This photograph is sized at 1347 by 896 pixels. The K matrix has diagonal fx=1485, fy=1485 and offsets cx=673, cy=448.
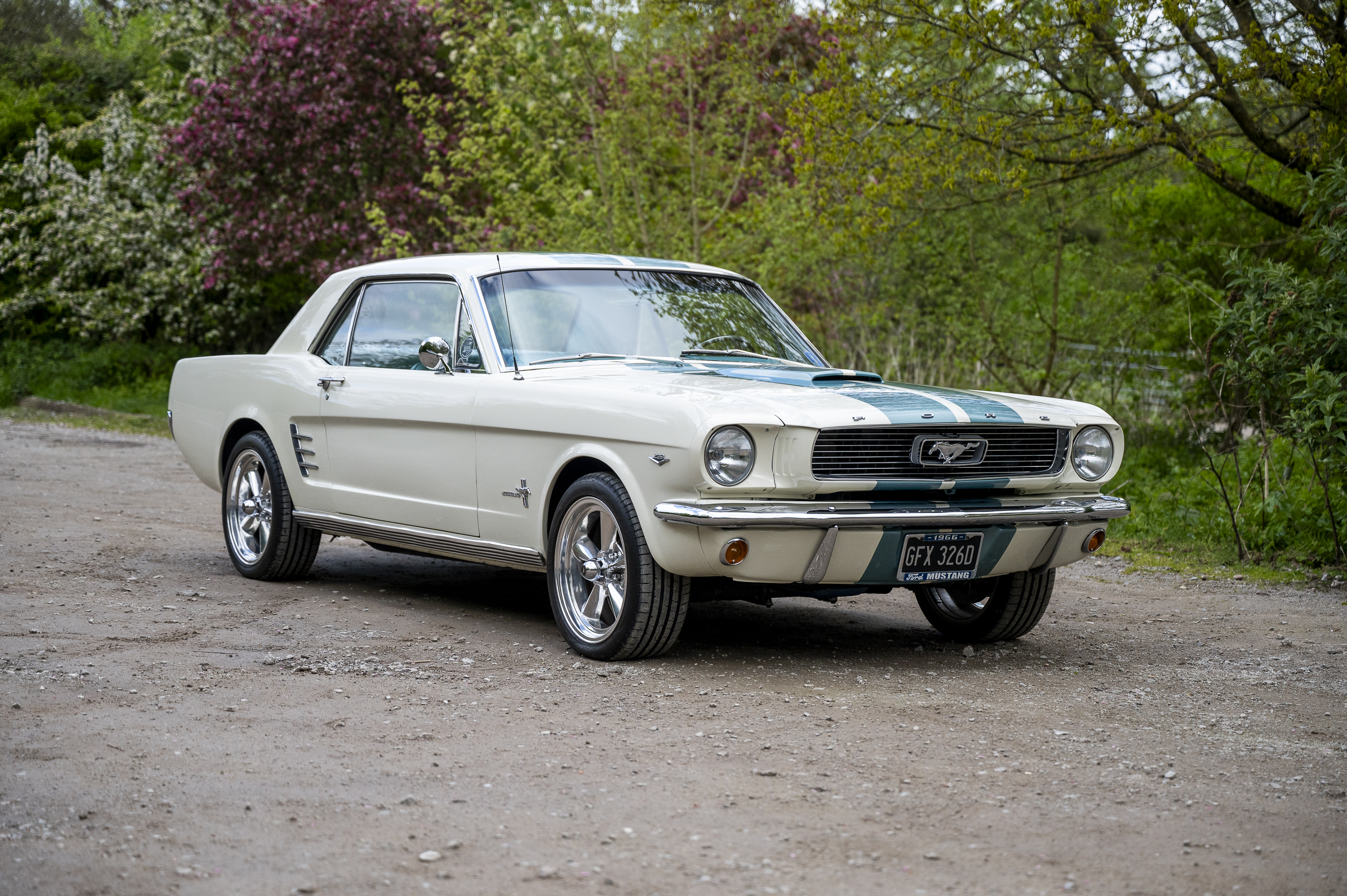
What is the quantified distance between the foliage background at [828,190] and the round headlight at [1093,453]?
7.25 feet

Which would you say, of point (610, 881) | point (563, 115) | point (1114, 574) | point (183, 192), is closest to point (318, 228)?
point (183, 192)

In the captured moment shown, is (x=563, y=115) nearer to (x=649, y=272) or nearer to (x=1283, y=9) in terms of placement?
(x=1283, y=9)

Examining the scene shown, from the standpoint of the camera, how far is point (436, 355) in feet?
21.0

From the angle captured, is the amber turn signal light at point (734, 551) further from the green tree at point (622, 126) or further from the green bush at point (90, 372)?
the green bush at point (90, 372)

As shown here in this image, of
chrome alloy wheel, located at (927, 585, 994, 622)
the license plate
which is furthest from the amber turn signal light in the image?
chrome alloy wheel, located at (927, 585, 994, 622)

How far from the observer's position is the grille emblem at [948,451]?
5.48 meters

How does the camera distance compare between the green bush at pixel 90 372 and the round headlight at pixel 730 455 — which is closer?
the round headlight at pixel 730 455

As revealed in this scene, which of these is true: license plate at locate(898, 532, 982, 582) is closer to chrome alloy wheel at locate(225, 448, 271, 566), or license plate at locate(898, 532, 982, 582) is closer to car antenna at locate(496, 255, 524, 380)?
car antenna at locate(496, 255, 524, 380)

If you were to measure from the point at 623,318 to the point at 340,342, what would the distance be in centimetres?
172

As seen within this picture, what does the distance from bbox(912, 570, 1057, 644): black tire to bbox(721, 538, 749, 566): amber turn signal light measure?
120 centimetres

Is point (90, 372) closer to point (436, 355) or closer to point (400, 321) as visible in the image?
point (400, 321)

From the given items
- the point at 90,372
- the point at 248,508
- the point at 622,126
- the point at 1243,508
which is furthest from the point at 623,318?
the point at 90,372

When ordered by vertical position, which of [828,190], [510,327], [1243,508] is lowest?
[1243,508]

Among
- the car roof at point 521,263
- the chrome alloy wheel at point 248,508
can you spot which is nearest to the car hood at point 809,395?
the car roof at point 521,263
